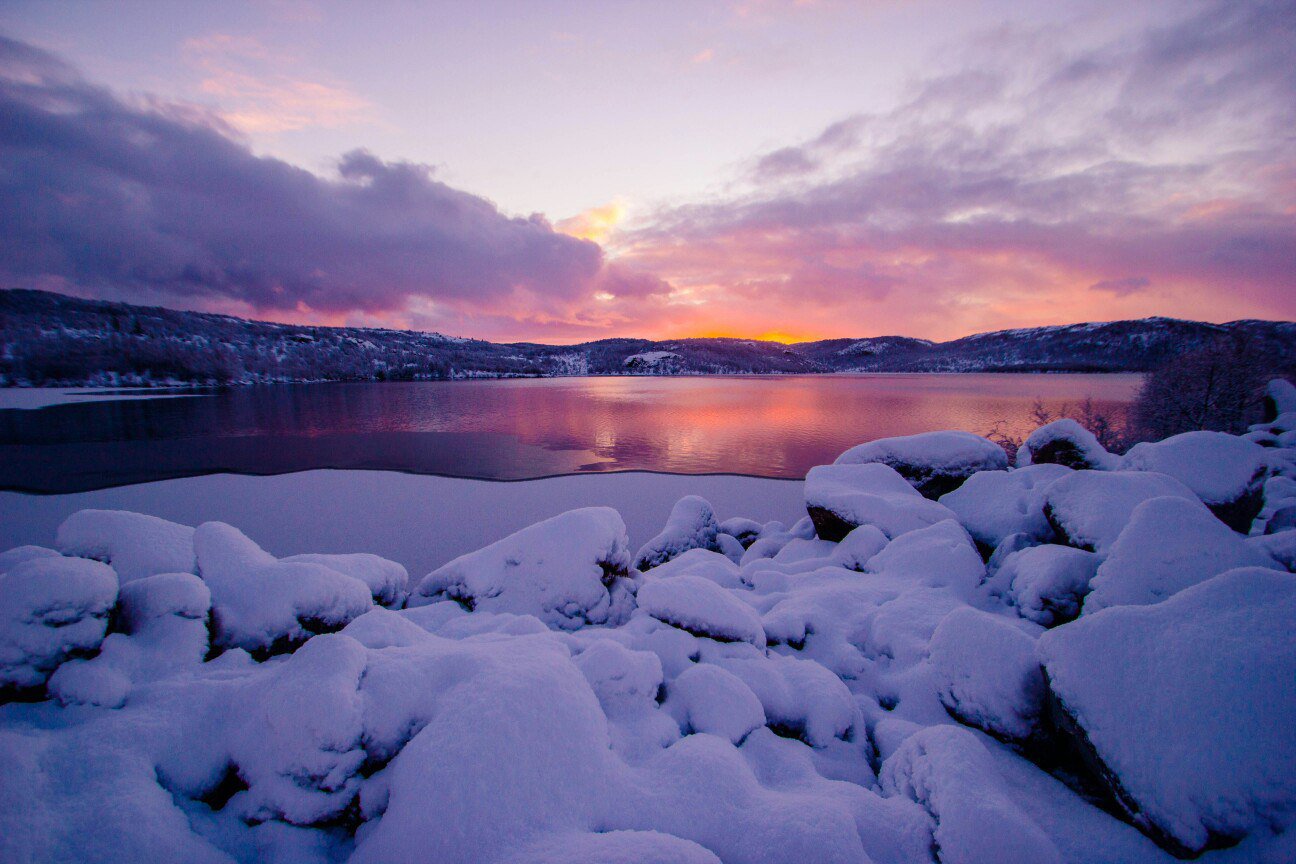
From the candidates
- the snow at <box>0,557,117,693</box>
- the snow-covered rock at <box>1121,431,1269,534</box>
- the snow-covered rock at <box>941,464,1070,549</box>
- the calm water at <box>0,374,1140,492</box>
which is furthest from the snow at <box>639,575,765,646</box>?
the calm water at <box>0,374,1140,492</box>

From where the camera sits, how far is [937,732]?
117 inches

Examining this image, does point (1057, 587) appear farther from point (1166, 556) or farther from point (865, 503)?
point (865, 503)

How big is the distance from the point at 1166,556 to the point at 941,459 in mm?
5308

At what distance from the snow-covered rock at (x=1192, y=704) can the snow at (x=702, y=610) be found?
7.24ft

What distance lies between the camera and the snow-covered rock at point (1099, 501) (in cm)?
498

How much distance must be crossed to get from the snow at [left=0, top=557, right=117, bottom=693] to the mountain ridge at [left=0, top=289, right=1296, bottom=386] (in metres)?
28.7

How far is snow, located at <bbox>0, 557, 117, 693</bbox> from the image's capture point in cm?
279

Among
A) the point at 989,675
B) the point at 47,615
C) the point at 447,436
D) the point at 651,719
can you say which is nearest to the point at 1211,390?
the point at 989,675

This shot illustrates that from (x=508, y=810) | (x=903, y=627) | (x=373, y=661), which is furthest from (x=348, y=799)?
(x=903, y=627)

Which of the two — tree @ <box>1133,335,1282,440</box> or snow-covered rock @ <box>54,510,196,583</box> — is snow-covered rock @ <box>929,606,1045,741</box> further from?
tree @ <box>1133,335,1282,440</box>

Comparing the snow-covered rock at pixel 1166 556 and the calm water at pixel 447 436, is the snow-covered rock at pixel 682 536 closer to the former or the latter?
the snow-covered rock at pixel 1166 556

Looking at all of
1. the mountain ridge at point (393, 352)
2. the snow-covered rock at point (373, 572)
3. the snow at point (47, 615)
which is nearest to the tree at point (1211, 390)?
the mountain ridge at point (393, 352)

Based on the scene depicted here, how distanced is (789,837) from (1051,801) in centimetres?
182

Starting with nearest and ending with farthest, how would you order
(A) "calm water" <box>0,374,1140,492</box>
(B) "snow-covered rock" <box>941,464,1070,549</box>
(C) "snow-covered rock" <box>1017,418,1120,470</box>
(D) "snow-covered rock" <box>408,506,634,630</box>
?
(D) "snow-covered rock" <box>408,506,634,630</box> < (B) "snow-covered rock" <box>941,464,1070,549</box> < (C) "snow-covered rock" <box>1017,418,1120,470</box> < (A) "calm water" <box>0,374,1140,492</box>
